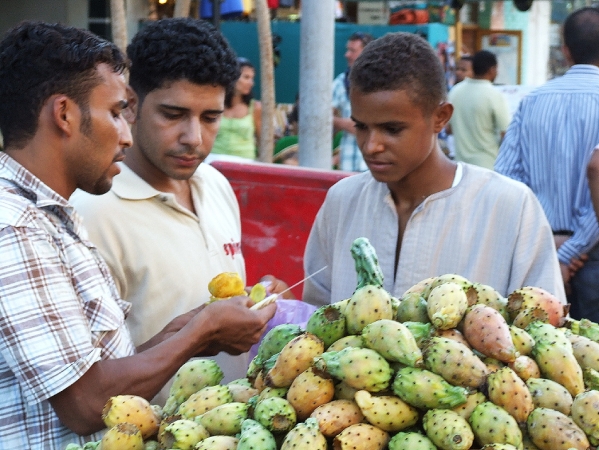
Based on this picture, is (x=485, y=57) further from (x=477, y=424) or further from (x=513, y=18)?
(x=513, y=18)

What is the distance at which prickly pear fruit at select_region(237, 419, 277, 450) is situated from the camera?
1665mm

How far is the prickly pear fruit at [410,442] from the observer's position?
5.40 ft

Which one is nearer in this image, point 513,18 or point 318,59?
point 318,59

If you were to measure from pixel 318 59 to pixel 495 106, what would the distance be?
3.19 metres

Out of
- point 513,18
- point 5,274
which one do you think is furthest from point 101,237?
point 513,18

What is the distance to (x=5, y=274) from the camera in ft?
6.58

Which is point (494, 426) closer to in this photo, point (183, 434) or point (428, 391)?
point (428, 391)

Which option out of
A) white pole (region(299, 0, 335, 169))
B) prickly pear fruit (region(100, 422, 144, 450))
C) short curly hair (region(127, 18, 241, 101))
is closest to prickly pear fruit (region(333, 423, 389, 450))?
prickly pear fruit (region(100, 422, 144, 450))

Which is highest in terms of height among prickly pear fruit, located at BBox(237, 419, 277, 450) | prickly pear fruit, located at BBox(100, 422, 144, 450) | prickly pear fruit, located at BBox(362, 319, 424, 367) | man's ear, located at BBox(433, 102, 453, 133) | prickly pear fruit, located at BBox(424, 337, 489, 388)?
man's ear, located at BBox(433, 102, 453, 133)

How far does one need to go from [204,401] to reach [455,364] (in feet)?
1.95

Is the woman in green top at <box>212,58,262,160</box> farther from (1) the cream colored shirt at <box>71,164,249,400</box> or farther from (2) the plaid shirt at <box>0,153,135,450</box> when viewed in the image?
(2) the plaid shirt at <box>0,153,135,450</box>

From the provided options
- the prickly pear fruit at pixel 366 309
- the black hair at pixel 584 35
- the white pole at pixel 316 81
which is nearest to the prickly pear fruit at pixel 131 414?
the prickly pear fruit at pixel 366 309

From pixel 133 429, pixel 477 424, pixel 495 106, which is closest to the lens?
pixel 477 424

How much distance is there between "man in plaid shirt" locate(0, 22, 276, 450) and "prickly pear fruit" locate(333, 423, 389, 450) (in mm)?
754
